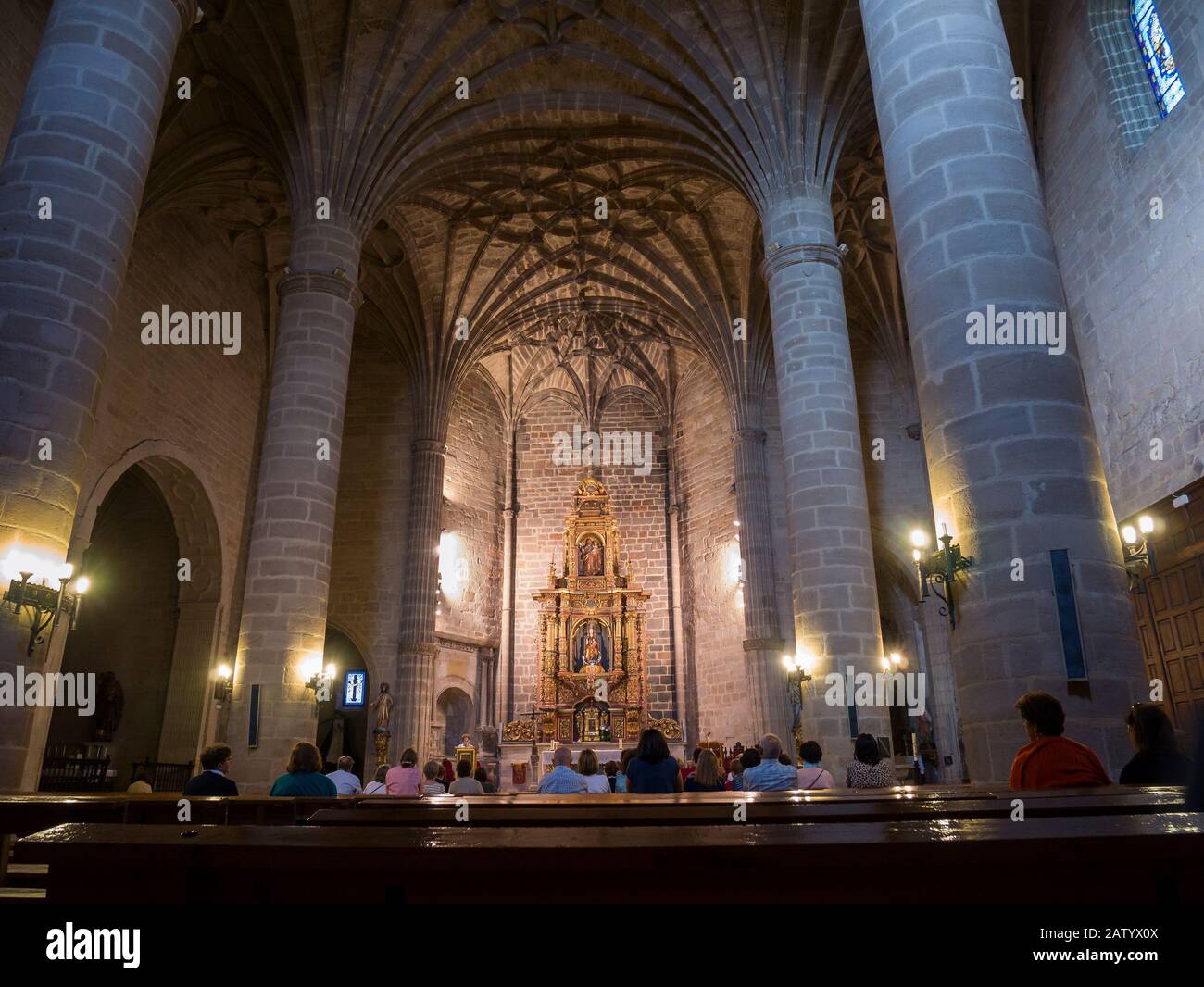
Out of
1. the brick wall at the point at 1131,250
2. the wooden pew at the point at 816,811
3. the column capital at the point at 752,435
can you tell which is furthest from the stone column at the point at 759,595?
the wooden pew at the point at 816,811

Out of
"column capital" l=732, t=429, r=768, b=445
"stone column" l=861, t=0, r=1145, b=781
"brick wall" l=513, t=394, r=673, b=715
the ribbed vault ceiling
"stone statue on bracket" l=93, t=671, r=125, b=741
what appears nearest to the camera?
"stone column" l=861, t=0, r=1145, b=781

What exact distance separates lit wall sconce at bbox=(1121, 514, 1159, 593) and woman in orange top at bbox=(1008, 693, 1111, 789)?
662cm

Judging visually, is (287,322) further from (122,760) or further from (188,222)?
(122,760)

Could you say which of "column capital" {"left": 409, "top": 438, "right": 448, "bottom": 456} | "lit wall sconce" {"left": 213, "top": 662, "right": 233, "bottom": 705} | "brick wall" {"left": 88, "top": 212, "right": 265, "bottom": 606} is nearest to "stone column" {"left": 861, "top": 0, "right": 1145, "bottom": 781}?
"brick wall" {"left": 88, "top": 212, "right": 265, "bottom": 606}

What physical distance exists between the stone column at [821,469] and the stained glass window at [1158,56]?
4.39 meters

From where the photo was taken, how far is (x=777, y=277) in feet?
40.2

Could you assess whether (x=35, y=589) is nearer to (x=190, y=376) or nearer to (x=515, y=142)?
(x=190, y=376)

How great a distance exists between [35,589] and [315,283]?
299 inches

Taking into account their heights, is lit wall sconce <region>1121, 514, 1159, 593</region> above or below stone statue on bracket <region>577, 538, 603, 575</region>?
below

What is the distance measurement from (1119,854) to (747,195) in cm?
1393

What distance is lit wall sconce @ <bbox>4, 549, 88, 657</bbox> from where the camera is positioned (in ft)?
19.2

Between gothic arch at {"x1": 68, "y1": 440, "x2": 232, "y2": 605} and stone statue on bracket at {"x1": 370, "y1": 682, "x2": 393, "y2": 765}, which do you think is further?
stone statue on bracket at {"x1": 370, "y1": 682, "x2": 393, "y2": 765}

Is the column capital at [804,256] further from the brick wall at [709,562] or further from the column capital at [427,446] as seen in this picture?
the column capital at [427,446]

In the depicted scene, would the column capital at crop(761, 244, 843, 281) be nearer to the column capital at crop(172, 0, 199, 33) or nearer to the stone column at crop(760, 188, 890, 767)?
the stone column at crop(760, 188, 890, 767)
